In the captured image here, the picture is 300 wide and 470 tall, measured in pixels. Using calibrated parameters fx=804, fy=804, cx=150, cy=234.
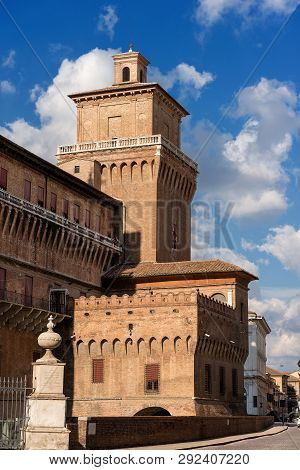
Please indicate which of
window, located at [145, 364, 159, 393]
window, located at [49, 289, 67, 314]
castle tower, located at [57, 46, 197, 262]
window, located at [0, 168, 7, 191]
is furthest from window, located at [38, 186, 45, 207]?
window, located at [145, 364, 159, 393]

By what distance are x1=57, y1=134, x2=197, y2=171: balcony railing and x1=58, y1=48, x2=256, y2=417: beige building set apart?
8 cm

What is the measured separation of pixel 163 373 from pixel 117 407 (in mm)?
3345

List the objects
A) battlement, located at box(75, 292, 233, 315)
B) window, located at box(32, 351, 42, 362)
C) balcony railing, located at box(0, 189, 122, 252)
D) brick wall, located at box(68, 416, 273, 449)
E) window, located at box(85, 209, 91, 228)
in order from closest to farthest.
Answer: brick wall, located at box(68, 416, 273, 449), balcony railing, located at box(0, 189, 122, 252), battlement, located at box(75, 292, 233, 315), window, located at box(32, 351, 42, 362), window, located at box(85, 209, 91, 228)

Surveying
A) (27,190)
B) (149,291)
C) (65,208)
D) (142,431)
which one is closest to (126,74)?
(65,208)

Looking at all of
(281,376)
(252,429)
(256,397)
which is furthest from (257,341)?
(281,376)

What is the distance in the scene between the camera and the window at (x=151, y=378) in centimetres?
4584

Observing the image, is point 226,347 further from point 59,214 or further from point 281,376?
point 281,376

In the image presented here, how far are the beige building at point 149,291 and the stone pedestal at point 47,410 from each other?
21847mm

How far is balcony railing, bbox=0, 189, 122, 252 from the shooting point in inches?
1736

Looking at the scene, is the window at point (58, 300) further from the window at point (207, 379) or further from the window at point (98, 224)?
the window at point (207, 379)

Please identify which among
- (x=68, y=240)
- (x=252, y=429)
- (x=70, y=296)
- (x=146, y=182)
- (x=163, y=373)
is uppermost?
(x=146, y=182)

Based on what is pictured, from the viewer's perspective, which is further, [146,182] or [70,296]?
[146,182]

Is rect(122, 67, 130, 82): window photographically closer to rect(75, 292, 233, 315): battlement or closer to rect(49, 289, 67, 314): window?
rect(49, 289, 67, 314): window

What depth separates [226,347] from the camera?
5056 centimetres
